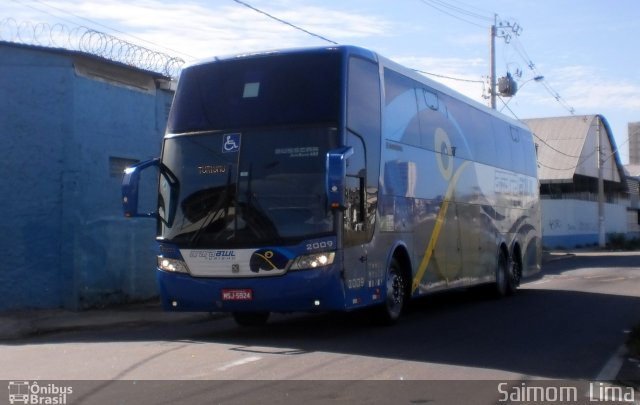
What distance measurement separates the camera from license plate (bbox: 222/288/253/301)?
12.0m

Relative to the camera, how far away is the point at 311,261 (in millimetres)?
11852

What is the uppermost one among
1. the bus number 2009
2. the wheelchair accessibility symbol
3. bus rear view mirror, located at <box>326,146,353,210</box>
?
the wheelchair accessibility symbol

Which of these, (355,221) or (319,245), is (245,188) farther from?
(355,221)

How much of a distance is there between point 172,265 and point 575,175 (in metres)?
55.7

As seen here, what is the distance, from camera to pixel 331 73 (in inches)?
484

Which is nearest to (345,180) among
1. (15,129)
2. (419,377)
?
(419,377)

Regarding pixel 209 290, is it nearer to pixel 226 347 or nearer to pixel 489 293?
pixel 226 347

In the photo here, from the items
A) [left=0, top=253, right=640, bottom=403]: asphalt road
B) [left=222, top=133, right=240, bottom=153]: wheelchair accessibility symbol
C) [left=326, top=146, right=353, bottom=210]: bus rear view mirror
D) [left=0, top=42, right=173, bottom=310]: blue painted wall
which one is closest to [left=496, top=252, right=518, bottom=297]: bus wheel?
[left=0, top=253, right=640, bottom=403]: asphalt road

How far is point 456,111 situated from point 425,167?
2601 mm

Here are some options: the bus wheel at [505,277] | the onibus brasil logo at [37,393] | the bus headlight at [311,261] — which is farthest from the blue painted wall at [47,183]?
the bus wheel at [505,277]

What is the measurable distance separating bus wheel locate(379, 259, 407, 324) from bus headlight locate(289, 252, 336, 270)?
6.35 feet

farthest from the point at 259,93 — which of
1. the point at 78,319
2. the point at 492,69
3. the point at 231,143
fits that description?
the point at 492,69

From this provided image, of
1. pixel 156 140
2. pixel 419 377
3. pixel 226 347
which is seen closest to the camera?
pixel 419 377

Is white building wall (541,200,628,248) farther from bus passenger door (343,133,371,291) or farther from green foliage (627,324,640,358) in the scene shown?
bus passenger door (343,133,371,291)
